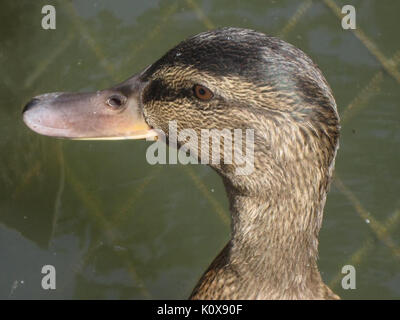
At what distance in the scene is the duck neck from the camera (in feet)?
7.54

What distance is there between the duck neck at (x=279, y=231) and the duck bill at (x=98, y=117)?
0.42 metres

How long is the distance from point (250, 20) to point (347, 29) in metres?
0.58

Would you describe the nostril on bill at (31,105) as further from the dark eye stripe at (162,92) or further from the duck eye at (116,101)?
the dark eye stripe at (162,92)

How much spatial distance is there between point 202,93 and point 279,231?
54 cm

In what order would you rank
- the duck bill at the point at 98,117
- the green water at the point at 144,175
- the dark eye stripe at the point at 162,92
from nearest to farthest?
1. the dark eye stripe at the point at 162,92
2. the duck bill at the point at 98,117
3. the green water at the point at 144,175

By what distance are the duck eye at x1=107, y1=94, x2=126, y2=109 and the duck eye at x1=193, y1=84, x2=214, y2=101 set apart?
0.34 m

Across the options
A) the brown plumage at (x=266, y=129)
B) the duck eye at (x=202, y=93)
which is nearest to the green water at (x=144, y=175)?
the brown plumage at (x=266, y=129)

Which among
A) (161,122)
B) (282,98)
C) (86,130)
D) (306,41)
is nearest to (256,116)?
(282,98)

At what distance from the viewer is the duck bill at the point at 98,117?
2465 millimetres

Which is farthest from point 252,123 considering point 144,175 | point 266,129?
point 144,175

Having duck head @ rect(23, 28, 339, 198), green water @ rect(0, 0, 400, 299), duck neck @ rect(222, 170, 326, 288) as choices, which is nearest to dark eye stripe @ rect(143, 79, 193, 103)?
duck head @ rect(23, 28, 339, 198)

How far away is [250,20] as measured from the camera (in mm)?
4238

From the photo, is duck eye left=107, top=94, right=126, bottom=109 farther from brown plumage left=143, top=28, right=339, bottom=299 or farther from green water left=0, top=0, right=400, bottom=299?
green water left=0, top=0, right=400, bottom=299
